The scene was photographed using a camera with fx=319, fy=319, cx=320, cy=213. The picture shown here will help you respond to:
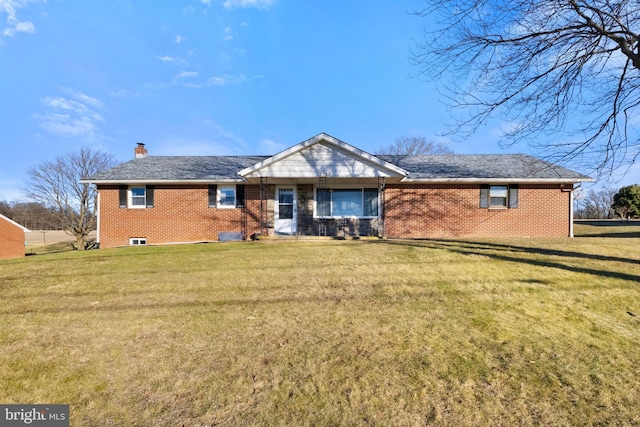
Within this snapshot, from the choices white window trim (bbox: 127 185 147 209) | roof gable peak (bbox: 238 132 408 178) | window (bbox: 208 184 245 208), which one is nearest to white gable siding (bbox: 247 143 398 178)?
roof gable peak (bbox: 238 132 408 178)

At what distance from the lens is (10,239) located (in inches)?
705

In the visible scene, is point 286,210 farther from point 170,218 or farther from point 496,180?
point 496,180

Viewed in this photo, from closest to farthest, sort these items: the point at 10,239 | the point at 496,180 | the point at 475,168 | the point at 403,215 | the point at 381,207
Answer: the point at 496,180
the point at 381,207
the point at 403,215
the point at 475,168
the point at 10,239

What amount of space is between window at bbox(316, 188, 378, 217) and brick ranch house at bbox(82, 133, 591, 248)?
0.04m

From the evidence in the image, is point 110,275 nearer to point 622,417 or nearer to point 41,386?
point 41,386

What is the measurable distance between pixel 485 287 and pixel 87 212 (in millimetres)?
29899

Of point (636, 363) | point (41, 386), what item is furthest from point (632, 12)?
point (41, 386)

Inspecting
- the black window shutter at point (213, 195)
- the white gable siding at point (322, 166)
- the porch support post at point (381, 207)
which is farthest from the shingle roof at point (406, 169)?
the white gable siding at point (322, 166)

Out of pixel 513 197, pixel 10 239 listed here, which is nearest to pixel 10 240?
pixel 10 239

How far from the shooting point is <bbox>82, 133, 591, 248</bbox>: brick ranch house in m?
13.9

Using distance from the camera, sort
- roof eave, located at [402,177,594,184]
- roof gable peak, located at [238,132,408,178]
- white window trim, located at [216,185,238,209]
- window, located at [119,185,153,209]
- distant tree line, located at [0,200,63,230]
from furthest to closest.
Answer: distant tree line, located at [0,200,63,230] < window, located at [119,185,153,209] < white window trim, located at [216,185,238,209] < roof eave, located at [402,177,594,184] < roof gable peak, located at [238,132,408,178]

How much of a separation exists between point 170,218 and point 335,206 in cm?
747

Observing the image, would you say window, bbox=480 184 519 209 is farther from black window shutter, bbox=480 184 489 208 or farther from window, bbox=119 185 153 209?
window, bbox=119 185 153 209

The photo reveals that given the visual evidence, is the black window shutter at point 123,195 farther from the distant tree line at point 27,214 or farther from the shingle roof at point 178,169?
the distant tree line at point 27,214
